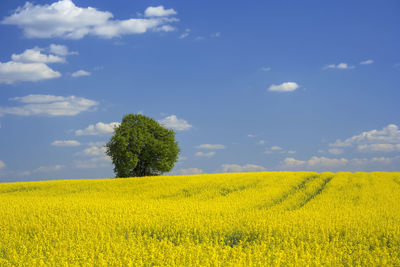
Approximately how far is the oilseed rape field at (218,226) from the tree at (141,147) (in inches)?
469

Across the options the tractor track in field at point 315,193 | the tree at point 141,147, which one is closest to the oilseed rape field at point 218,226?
the tractor track in field at point 315,193

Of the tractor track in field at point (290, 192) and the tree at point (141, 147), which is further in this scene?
the tree at point (141, 147)

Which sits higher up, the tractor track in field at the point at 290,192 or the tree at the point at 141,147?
the tree at the point at 141,147

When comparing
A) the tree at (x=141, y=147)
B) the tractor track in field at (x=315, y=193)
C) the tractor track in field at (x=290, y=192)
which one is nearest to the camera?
the tractor track in field at (x=290, y=192)

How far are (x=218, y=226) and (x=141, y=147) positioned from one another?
31.6 meters

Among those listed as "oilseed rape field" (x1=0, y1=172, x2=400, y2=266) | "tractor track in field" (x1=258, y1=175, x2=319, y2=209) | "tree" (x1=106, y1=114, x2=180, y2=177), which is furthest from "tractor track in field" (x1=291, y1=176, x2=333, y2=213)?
"tree" (x1=106, y1=114, x2=180, y2=177)

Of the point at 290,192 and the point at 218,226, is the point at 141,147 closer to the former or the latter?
the point at 290,192

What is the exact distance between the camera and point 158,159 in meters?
47.6

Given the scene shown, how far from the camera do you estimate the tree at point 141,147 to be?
4553 centimetres

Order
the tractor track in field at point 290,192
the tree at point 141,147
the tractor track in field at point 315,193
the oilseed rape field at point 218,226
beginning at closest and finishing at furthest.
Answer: the oilseed rape field at point 218,226, the tractor track in field at point 290,192, the tractor track in field at point 315,193, the tree at point 141,147

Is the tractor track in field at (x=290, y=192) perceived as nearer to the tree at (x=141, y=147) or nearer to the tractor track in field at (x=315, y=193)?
the tractor track in field at (x=315, y=193)

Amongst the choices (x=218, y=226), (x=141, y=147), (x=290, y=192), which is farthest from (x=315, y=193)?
(x=141, y=147)

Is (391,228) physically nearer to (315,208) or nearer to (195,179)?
(315,208)

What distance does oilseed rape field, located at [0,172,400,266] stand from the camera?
1030cm
